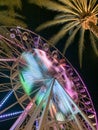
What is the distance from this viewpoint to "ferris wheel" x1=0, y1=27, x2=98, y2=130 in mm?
9758

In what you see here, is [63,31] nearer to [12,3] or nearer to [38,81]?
[12,3]

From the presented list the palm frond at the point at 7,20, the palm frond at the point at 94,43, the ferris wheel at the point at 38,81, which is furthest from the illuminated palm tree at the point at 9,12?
the palm frond at the point at 94,43

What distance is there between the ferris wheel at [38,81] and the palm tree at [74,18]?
7460mm

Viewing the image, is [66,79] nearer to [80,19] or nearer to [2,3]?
[2,3]

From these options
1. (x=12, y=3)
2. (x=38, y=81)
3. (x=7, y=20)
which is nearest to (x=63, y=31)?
(x=12, y=3)

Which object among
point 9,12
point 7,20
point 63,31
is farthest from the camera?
point 63,31

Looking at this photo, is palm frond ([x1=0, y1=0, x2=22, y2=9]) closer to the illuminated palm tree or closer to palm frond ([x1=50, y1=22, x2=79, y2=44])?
the illuminated palm tree

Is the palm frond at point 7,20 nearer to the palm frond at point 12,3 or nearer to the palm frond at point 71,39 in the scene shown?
the palm frond at point 12,3

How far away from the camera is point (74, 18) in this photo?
19.5 meters

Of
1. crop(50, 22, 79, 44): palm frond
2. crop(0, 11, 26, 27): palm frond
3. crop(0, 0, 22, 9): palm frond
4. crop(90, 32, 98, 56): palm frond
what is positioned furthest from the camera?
crop(90, 32, 98, 56): palm frond

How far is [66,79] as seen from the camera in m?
11.4

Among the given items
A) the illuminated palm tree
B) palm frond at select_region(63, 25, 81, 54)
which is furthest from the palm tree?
the illuminated palm tree

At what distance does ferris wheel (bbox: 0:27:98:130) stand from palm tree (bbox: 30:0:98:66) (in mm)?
7460

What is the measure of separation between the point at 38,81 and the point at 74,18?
Answer: 9943 millimetres
